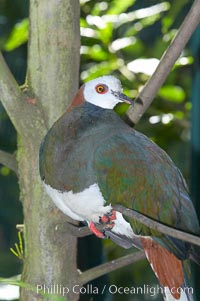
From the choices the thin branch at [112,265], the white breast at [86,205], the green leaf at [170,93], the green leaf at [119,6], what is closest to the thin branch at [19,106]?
the white breast at [86,205]

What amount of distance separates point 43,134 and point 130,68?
53 centimetres

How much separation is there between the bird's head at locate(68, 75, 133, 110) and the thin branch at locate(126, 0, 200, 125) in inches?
1.2

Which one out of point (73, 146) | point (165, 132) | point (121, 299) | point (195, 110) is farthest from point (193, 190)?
point (121, 299)

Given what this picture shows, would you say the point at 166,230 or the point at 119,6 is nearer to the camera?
the point at 166,230

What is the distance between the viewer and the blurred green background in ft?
5.01

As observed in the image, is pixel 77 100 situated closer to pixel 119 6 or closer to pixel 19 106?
pixel 19 106

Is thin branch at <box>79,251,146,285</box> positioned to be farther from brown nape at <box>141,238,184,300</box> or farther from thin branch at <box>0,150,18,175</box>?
thin branch at <box>0,150,18,175</box>

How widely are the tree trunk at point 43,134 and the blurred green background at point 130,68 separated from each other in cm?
39

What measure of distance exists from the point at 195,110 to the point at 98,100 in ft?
1.21

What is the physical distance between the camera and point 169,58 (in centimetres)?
106

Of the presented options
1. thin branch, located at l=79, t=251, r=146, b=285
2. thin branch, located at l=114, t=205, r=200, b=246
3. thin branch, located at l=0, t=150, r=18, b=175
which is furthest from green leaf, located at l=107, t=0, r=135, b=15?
thin branch, located at l=114, t=205, r=200, b=246

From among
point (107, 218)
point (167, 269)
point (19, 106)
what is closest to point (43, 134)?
point (19, 106)

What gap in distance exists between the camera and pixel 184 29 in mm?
1033

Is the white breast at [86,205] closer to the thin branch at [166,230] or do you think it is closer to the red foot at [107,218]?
the red foot at [107,218]
